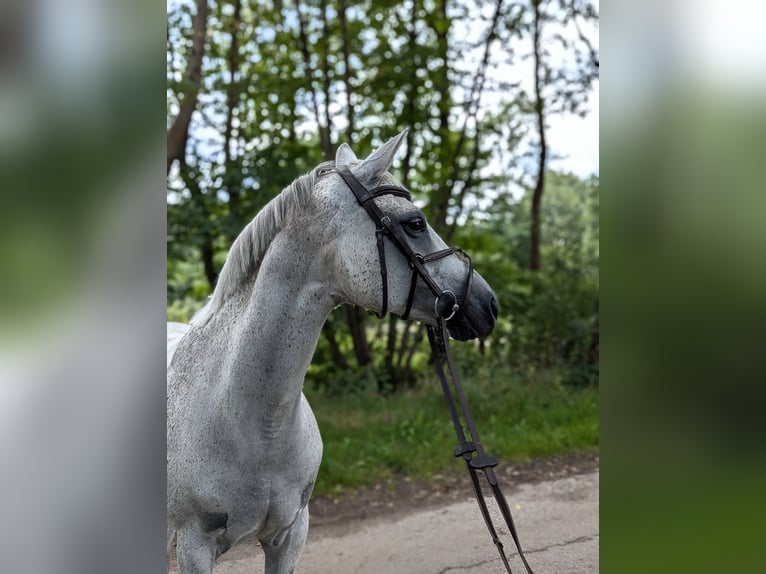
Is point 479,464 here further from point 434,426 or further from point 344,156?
point 434,426

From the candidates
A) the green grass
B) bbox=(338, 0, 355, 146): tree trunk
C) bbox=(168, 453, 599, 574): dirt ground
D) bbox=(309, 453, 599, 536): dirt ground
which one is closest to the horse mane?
bbox=(168, 453, 599, 574): dirt ground

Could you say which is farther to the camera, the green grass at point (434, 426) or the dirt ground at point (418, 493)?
the green grass at point (434, 426)

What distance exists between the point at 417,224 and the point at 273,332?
1.73 ft

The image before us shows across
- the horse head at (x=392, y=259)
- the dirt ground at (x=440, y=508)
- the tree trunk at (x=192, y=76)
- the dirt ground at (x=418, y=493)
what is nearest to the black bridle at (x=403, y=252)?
the horse head at (x=392, y=259)

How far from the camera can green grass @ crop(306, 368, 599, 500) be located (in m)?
4.93

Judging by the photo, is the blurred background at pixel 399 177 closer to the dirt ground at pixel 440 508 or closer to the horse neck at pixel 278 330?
the dirt ground at pixel 440 508

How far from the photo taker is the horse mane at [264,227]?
1.81m

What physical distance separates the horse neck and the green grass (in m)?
2.98

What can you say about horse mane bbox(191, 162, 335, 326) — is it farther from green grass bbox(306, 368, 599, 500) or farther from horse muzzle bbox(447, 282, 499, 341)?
green grass bbox(306, 368, 599, 500)

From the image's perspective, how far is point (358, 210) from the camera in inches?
70.1

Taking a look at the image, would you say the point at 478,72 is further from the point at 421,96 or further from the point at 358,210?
the point at 358,210

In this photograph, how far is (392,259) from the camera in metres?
1.77
